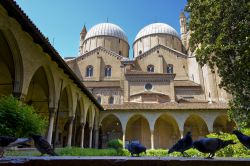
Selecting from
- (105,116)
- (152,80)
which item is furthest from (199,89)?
(105,116)

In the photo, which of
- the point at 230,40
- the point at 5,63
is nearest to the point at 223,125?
the point at 230,40

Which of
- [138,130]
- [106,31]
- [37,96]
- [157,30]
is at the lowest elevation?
[138,130]

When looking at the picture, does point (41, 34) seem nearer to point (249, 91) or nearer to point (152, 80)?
point (249, 91)

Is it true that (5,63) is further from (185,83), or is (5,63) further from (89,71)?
(185,83)

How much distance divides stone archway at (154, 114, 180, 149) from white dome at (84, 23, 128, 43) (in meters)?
18.8

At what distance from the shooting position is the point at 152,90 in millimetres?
27609

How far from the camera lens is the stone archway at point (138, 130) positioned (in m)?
25.7

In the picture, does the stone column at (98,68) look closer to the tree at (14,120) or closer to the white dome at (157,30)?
the white dome at (157,30)

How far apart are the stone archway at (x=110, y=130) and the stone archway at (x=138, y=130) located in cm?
108

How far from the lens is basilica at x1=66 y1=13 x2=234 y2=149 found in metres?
22.7

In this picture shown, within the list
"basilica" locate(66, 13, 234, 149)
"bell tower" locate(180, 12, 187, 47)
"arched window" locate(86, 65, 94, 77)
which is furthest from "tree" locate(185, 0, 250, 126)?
"bell tower" locate(180, 12, 187, 47)

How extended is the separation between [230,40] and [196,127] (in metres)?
16.1

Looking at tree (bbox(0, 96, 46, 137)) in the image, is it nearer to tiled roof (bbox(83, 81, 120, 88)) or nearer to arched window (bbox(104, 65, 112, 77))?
tiled roof (bbox(83, 81, 120, 88))
